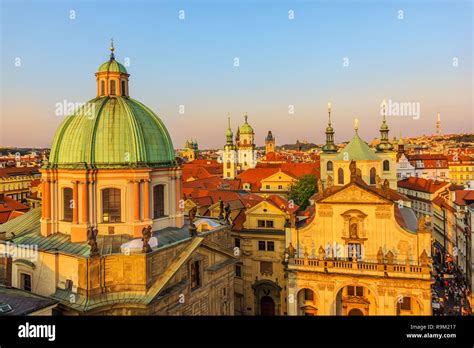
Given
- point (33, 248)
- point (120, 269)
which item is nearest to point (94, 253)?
point (120, 269)

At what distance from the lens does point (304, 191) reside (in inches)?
2411

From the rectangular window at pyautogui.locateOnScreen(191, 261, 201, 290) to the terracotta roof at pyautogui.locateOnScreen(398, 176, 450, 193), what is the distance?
49.8 metres

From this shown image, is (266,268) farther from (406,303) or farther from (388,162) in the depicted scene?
(388,162)

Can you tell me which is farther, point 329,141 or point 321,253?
point 329,141

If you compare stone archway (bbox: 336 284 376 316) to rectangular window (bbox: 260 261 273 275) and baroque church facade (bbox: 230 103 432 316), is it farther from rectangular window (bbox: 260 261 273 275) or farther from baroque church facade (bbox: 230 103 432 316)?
rectangular window (bbox: 260 261 273 275)

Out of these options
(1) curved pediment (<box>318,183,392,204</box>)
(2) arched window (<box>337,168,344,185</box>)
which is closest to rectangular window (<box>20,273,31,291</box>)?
(1) curved pediment (<box>318,183,392,204</box>)

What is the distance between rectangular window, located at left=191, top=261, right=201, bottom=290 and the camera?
23312mm

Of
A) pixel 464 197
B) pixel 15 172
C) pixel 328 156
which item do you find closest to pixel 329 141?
pixel 328 156

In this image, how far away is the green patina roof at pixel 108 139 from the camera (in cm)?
2244

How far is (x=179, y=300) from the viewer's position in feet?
70.2

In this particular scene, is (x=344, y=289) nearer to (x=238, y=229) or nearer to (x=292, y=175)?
(x=238, y=229)

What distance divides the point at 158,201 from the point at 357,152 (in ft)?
97.6

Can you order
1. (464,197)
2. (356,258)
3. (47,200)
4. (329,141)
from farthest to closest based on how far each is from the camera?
1. (329,141)
2. (464,197)
3. (356,258)
4. (47,200)
